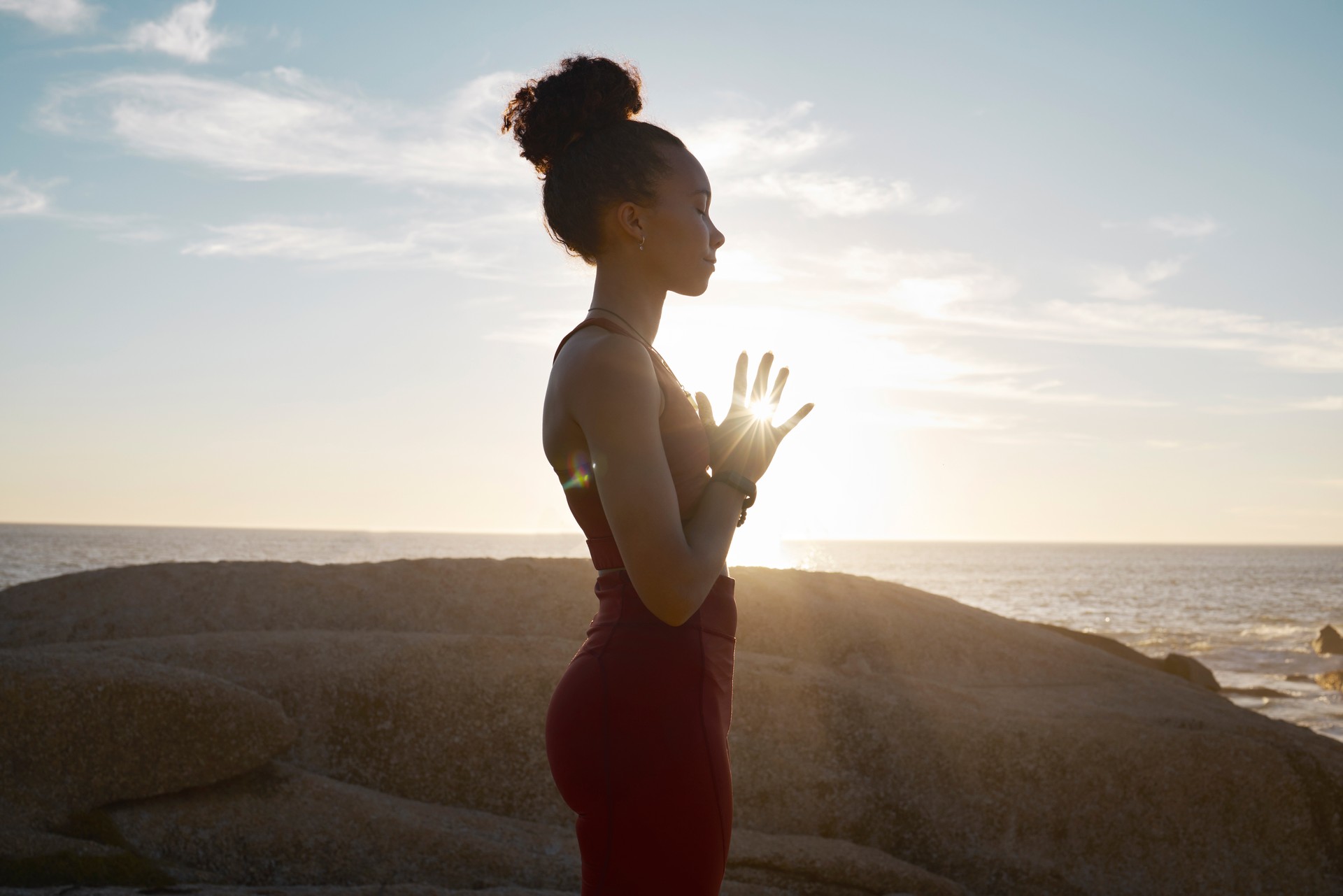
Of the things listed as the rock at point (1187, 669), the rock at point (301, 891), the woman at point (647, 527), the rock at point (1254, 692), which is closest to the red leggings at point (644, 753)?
the woman at point (647, 527)

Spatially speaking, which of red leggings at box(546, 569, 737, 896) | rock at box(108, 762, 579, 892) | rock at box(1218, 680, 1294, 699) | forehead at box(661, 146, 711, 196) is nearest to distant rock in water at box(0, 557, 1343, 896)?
rock at box(108, 762, 579, 892)

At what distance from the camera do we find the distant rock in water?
5895 millimetres

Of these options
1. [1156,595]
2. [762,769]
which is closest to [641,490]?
[762,769]

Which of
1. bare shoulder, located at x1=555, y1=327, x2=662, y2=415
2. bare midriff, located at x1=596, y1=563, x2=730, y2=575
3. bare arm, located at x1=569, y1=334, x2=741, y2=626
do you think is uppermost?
bare shoulder, located at x1=555, y1=327, x2=662, y2=415

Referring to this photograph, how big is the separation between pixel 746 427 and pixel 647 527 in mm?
403

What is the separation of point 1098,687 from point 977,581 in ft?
283

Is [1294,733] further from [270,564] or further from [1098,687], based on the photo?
[270,564]

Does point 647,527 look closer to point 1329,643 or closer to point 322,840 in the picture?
point 322,840

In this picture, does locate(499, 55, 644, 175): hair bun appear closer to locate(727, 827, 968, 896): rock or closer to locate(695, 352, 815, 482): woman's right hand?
locate(695, 352, 815, 482): woman's right hand

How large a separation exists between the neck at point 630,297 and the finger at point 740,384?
0.79ft

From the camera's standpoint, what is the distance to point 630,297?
93.8 inches

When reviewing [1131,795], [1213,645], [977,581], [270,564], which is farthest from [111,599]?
[977,581]

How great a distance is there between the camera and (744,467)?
2209 millimetres

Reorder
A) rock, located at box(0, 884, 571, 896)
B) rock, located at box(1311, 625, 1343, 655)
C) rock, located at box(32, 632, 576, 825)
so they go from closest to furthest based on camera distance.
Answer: rock, located at box(0, 884, 571, 896)
rock, located at box(32, 632, 576, 825)
rock, located at box(1311, 625, 1343, 655)
